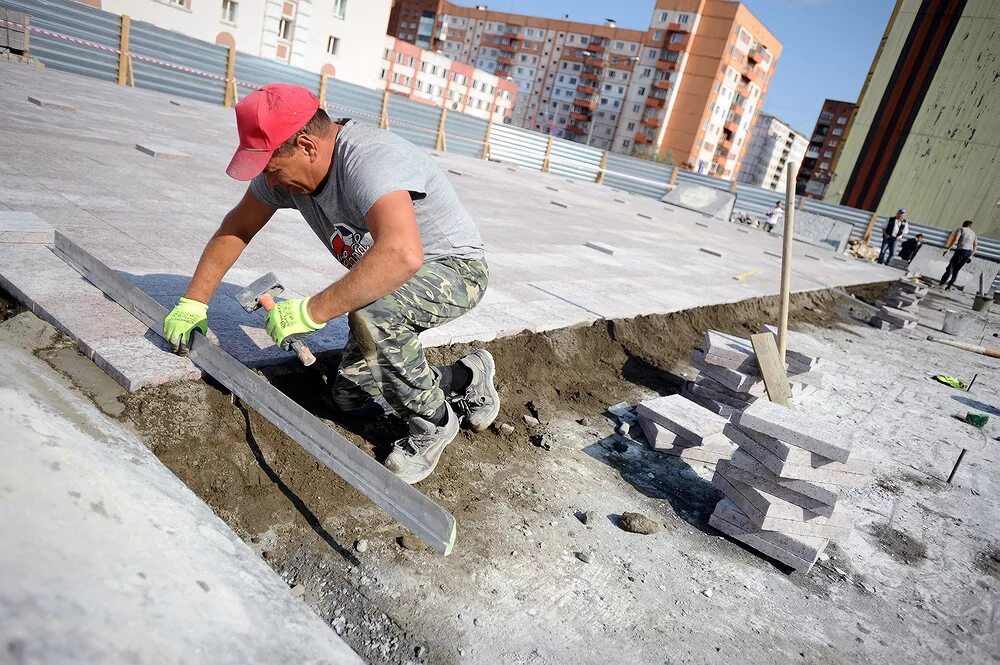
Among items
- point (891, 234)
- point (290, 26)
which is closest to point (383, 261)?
point (891, 234)

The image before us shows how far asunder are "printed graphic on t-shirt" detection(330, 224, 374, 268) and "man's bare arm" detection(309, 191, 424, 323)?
314 millimetres

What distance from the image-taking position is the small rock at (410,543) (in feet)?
7.54

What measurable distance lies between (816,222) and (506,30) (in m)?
90.3

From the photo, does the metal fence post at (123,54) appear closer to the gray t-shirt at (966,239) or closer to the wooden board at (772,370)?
the wooden board at (772,370)

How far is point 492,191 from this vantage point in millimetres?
12859

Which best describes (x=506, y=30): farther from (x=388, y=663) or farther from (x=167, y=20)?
(x=388, y=663)

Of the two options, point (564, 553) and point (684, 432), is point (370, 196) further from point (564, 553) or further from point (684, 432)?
point (684, 432)

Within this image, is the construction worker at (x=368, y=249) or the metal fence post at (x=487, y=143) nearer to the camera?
the construction worker at (x=368, y=249)

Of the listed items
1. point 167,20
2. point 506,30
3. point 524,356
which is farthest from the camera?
point 506,30

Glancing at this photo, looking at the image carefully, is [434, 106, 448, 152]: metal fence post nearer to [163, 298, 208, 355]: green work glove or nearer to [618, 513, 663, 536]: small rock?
[163, 298, 208, 355]: green work glove

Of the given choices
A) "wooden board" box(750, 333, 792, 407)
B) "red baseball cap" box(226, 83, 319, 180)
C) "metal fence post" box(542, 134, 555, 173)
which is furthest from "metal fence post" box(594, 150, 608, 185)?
"red baseball cap" box(226, 83, 319, 180)

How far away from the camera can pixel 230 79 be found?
16922 mm

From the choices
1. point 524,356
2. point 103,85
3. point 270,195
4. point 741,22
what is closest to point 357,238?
point 270,195

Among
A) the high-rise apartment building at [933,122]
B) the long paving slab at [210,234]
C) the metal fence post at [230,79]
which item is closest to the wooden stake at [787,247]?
the long paving slab at [210,234]
